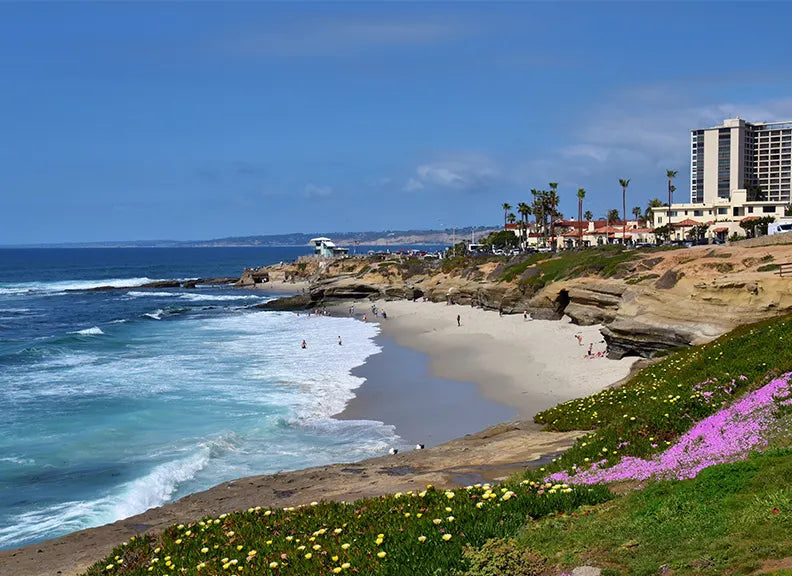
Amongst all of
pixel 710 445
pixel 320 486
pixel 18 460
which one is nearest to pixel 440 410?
pixel 320 486

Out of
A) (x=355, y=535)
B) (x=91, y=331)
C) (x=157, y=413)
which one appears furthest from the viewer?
(x=91, y=331)

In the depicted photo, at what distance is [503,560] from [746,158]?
18786 centimetres

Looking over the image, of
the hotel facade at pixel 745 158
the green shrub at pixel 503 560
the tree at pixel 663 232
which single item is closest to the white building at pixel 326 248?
the tree at pixel 663 232

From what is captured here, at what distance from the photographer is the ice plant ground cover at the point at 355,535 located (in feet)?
28.3

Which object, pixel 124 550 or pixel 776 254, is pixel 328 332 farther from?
pixel 124 550

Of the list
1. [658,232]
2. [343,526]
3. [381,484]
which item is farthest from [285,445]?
[658,232]

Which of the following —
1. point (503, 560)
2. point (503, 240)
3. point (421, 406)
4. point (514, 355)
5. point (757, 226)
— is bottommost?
point (421, 406)

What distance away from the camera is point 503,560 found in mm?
8062

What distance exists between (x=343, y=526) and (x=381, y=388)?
83.1ft

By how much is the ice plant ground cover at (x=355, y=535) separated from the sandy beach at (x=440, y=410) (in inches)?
91.5

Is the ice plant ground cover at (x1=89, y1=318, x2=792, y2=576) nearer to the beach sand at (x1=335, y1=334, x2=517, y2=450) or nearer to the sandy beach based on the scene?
the sandy beach

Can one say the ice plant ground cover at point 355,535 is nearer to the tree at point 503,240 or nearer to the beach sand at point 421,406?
the beach sand at point 421,406

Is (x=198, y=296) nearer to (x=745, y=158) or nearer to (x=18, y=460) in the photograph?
(x=18, y=460)

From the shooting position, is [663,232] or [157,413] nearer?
[157,413]
